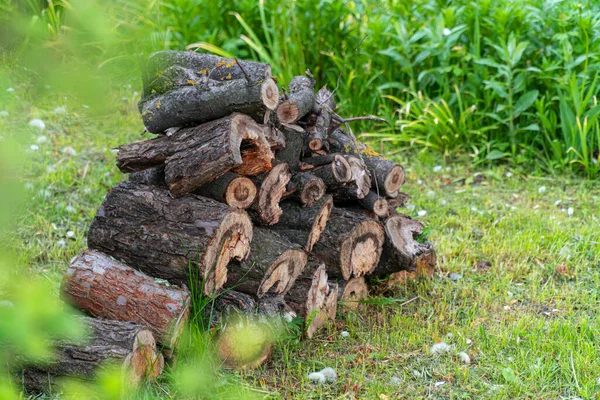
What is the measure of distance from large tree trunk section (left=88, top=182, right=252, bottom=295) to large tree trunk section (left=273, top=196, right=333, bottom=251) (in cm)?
30

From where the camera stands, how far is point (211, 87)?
2.91m

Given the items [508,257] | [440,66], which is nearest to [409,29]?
[440,66]

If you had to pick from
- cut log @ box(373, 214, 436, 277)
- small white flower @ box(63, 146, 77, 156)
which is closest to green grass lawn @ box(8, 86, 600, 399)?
small white flower @ box(63, 146, 77, 156)

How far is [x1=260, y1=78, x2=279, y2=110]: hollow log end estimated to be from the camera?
2.82 meters

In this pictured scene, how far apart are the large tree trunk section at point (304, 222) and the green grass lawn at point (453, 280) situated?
0.45 metres

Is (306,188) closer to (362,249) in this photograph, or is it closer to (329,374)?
(362,249)

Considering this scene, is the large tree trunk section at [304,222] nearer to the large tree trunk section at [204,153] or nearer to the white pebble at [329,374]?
the large tree trunk section at [204,153]

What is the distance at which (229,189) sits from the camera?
295 centimetres

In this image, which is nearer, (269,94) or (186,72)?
(269,94)

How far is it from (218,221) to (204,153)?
286mm

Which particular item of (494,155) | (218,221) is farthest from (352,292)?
(494,155)

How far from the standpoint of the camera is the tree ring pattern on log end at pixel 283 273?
3008mm

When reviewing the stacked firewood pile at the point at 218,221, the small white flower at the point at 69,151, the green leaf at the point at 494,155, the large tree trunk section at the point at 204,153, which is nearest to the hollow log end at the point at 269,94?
the stacked firewood pile at the point at 218,221

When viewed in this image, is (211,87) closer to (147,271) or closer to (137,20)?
(147,271)
